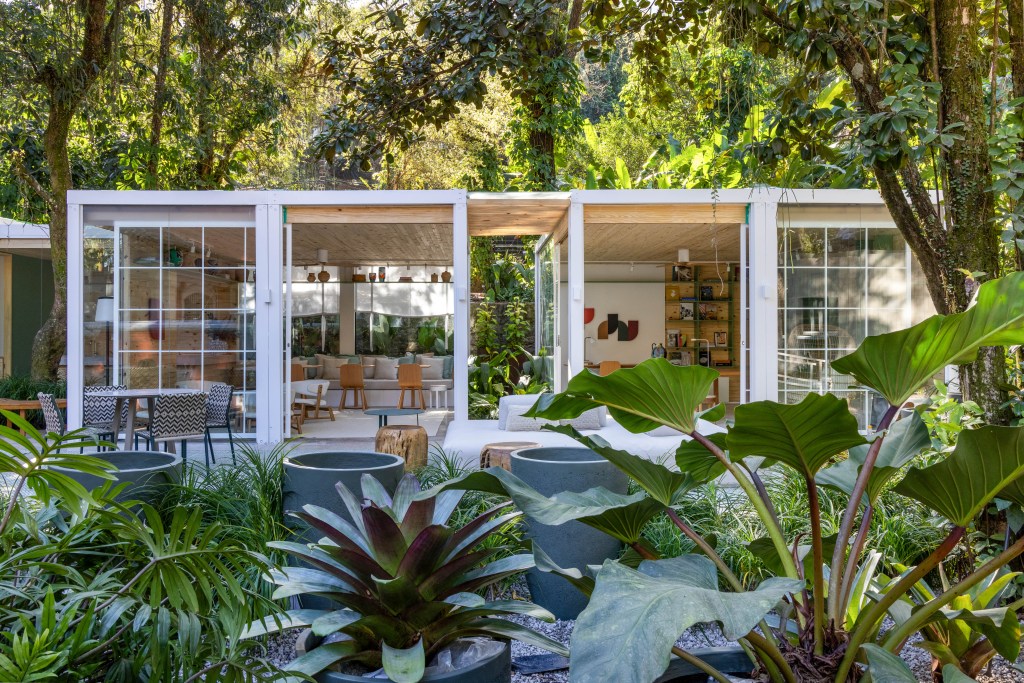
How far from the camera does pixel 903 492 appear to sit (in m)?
1.81

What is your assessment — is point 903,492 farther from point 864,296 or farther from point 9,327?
point 9,327

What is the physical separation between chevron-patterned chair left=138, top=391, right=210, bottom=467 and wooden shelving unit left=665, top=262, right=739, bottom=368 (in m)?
8.66

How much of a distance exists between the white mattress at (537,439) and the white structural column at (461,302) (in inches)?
27.2

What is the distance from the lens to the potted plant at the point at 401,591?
6.15ft

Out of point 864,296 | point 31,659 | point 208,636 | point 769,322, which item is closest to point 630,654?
point 31,659

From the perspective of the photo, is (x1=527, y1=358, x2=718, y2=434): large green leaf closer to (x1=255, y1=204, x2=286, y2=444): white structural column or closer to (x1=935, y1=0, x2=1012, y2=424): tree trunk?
(x1=935, y1=0, x2=1012, y2=424): tree trunk

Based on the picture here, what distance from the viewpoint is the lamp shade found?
7.44 metres

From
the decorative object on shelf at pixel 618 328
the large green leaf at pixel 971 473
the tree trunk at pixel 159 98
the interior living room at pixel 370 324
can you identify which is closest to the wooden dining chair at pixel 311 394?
the interior living room at pixel 370 324

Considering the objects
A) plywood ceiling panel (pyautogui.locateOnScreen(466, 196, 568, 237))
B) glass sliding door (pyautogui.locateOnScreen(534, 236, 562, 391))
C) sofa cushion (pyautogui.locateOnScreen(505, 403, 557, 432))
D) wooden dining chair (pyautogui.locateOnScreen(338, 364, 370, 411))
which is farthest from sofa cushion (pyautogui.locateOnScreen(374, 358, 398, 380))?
sofa cushion (pyautogui.locateOnScreen(505, 403, 557, 432))

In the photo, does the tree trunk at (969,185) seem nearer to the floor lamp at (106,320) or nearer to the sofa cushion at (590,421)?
the sofa cushion at (590,421)

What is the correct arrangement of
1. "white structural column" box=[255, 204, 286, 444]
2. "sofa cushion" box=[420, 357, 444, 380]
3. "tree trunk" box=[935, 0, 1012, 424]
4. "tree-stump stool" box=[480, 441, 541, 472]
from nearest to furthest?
"tree trunk" box=[935, 0, 1012, 424] < "tree-stump stool" box=[480, 441, 541, 472] < "white structural column" box=[255, 204, 286, 444] < "sofa cushion" box=[420, 357, 444, 380]

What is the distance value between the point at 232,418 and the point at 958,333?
22.7 ft

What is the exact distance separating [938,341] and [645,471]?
0.70 metres

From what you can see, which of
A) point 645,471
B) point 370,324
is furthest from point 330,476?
point 370,324
